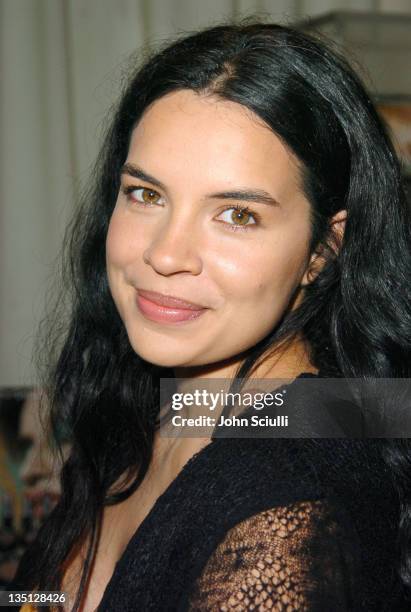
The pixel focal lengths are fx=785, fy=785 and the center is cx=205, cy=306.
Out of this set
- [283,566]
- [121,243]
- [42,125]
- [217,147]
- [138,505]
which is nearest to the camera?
[283,566]

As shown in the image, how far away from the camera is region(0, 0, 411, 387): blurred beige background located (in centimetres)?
217

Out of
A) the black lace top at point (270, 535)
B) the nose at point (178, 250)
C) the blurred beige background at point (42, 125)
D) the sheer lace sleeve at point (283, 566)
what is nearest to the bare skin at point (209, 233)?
Answer: the nose at point (178, 250)

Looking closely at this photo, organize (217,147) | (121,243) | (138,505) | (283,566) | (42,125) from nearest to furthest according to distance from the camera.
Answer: (283,566)
(217,147)
(121,243)
(138,505)
(42,125)

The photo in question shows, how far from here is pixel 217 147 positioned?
2.83 ft

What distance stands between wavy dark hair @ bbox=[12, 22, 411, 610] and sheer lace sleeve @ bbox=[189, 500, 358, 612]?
162 millimetres

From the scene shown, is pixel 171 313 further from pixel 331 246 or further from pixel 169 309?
pixel 331 246

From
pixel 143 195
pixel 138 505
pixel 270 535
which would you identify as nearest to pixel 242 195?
pixel 143 195

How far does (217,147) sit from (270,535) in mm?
413

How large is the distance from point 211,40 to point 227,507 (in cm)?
57

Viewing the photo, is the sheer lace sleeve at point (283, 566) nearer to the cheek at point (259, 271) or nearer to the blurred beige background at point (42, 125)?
the cheek at point (259, 271)

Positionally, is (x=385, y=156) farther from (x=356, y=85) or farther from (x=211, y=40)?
(x=211, y=40)

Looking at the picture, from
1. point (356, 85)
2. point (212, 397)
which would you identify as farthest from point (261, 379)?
point (356, 85)

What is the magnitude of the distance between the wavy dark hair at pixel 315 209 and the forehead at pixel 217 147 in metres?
0.02

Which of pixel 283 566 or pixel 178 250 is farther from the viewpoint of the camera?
pixel 178 250
